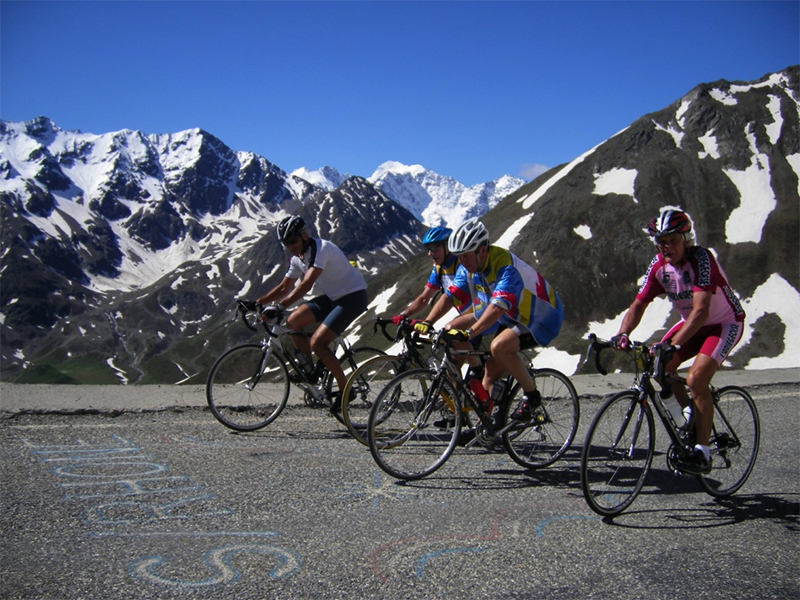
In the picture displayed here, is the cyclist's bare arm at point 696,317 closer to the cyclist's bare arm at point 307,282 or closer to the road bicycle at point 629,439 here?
the road bicycle at point 629,439

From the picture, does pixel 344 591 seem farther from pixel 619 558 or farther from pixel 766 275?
pixel 766 275

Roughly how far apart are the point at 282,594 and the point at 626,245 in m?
146

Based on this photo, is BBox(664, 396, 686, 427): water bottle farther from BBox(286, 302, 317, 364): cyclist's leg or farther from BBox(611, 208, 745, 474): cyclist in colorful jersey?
BBox(286, 302, 317, 364): cyclist's leg

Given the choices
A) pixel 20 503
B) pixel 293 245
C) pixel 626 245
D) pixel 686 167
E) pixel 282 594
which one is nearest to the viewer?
pixel 282 594

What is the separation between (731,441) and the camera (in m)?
7.40

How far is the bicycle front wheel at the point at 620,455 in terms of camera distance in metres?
6.45

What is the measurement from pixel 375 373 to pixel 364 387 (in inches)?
12.6

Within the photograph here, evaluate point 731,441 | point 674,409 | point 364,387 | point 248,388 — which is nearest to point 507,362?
point 674,409

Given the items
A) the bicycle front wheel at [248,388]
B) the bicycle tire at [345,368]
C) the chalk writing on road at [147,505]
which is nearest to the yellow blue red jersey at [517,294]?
the bicycle tire at [345,368]

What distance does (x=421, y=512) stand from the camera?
6.44 metres

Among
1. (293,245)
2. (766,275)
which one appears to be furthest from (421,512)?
(766,275)

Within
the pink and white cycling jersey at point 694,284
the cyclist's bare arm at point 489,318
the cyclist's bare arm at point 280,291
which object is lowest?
the cyclist's bare arm at point 489,318

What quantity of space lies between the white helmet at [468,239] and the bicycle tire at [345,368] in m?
2.08

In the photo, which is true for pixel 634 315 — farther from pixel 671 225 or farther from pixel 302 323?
pixel 302 323
